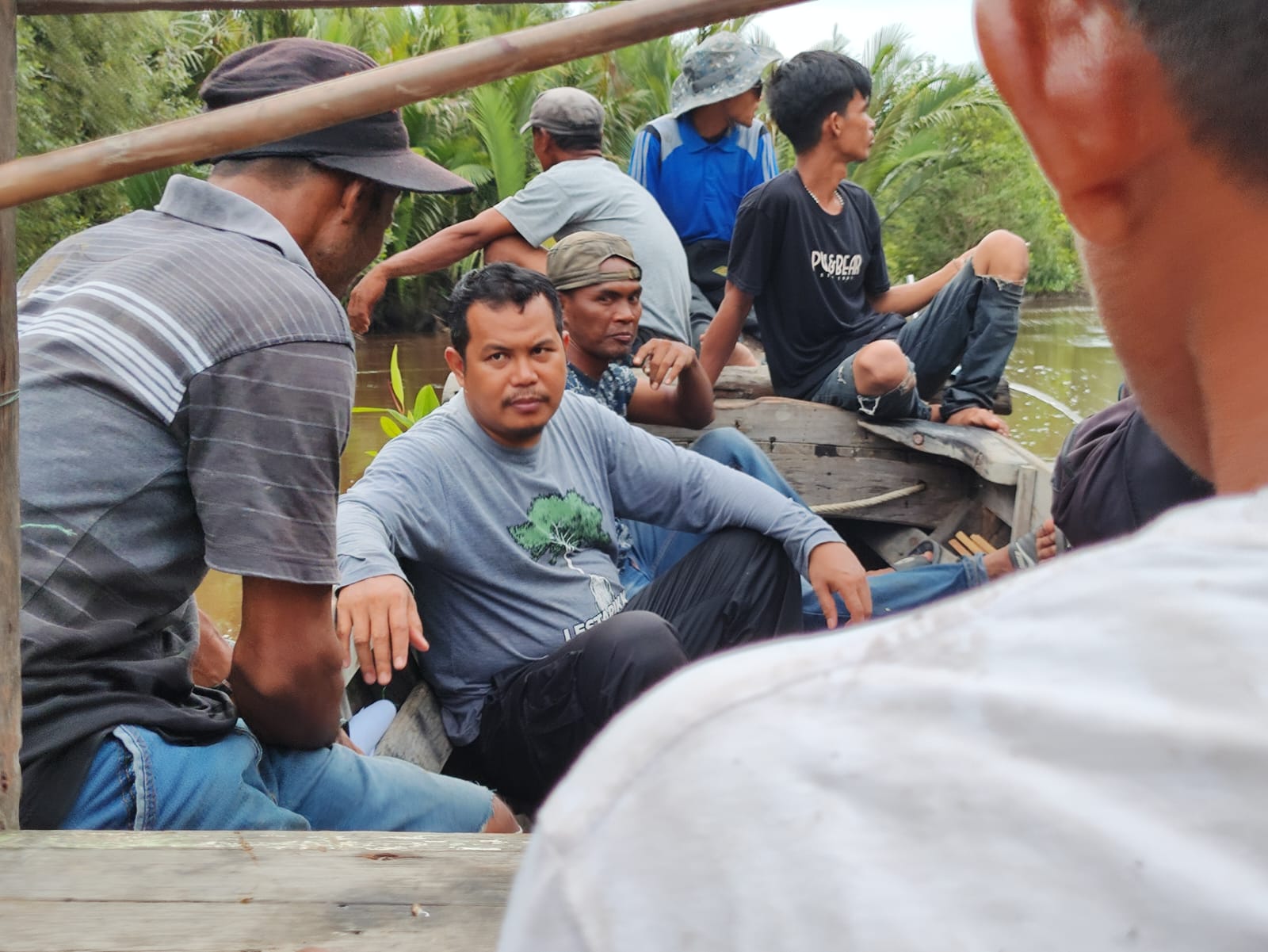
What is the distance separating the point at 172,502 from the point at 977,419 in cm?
308

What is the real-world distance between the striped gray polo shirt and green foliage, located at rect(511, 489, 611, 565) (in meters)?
1.08

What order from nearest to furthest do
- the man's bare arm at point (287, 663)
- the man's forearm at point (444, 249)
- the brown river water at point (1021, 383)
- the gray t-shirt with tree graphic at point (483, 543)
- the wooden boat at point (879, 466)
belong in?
1. the man's bare arm at point (287, 663)
2. the gray t-shirt with tree graphic at point (483, 543)
3. the wooden boat at point (879, 466)
4. the man's forearm at point (444, 249)
5. the brown river water at point (1021, 383)

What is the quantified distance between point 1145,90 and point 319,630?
128cm

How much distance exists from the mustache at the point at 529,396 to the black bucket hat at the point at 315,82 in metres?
0.85

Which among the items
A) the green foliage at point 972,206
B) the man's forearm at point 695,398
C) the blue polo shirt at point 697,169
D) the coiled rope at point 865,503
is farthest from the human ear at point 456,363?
the green foliage at point 972,206

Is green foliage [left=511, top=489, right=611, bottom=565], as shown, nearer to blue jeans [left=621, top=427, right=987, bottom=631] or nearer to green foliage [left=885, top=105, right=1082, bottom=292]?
blue jeans [left=621, top=427, right=987, bottom=631]

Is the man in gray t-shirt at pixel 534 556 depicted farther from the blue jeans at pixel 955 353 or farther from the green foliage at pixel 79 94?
the green foliage at pixel 79 94

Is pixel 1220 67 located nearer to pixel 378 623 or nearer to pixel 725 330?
pixel 378 623

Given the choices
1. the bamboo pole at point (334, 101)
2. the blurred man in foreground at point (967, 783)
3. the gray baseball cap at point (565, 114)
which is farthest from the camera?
the gray baseball cap at point (565, 114)

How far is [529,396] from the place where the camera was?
2.61 meters

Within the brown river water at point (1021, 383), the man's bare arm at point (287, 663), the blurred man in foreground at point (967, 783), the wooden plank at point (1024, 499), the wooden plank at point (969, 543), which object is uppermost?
the blurred man in foreground at point (967, 783)

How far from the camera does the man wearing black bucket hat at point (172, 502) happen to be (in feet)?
4.39

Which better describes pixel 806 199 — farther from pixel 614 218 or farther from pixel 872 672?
pixel 872 672

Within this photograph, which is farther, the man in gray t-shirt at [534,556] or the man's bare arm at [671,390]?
the man's bare arm at [671,390]
